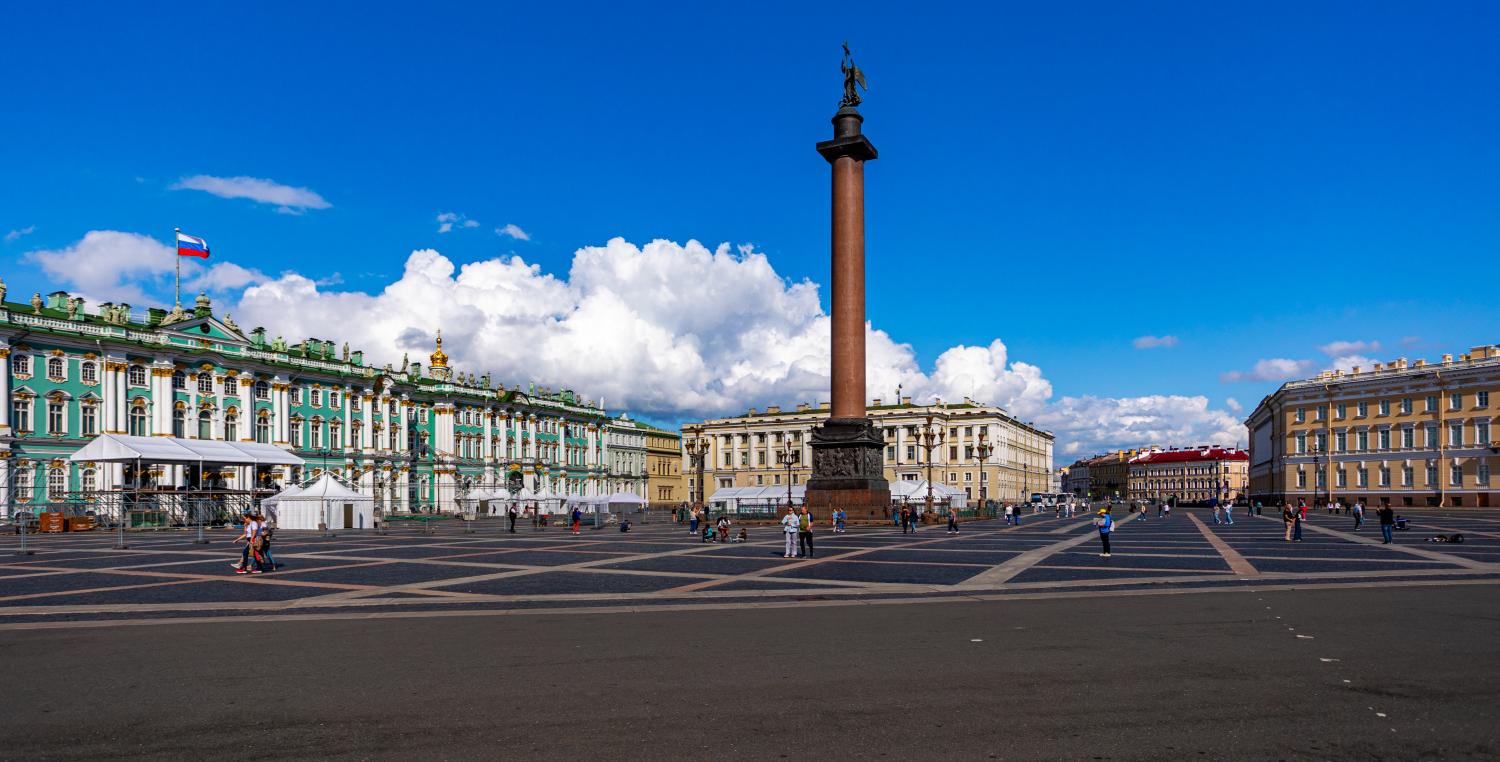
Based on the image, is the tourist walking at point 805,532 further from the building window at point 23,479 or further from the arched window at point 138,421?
the arched window at point 138,421

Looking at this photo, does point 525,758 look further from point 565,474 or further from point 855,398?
point 565,474

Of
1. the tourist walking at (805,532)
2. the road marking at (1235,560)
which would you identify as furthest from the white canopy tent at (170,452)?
the road marking at (1235,560)

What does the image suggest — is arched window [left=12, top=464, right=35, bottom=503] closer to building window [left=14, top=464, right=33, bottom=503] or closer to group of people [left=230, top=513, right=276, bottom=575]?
building window [left=14, top=464, right=33, bottom=503]

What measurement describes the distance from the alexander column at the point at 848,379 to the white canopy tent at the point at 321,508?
960 inches

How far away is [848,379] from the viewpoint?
165ft

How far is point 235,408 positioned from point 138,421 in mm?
7591

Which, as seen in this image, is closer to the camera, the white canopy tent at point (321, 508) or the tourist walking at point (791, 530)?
the tourist walking at point (791, 530)

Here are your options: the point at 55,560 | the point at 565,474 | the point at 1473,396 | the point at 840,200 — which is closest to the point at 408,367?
the point at 565,474

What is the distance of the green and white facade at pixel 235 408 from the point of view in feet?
212

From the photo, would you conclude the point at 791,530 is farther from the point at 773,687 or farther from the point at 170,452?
the point at 170,452

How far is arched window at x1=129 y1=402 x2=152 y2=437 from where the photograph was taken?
69.6 m

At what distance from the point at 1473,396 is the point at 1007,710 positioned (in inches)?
4130

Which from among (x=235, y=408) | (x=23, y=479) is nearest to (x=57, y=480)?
(x=23, y=479)

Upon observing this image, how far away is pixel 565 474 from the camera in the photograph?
390ft
